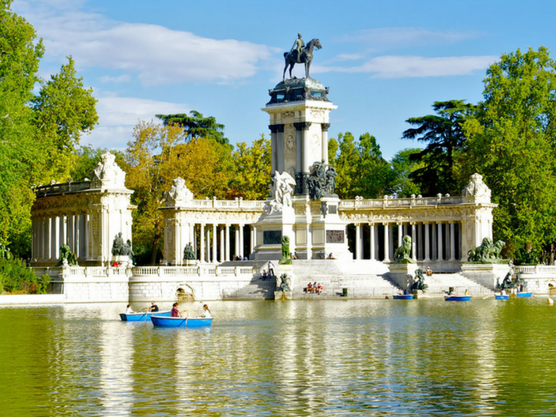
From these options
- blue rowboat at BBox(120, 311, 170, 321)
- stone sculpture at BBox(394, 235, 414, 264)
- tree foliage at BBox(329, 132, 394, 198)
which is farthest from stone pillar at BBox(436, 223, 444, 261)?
blue rowboat at BBox(120, 311, 170, 321)

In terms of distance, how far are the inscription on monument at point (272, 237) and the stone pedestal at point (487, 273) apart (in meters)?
13.0

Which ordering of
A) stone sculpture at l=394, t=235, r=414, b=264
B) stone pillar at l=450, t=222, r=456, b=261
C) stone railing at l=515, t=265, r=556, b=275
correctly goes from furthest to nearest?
1. stone pillar at l=450, t=222, r=456, b=261
2. stone railing at l=515, t=265, r=556, b=275
3. stone sculpture at l=394, t=235, r=414, b=264

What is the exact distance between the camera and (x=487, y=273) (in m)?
72.6

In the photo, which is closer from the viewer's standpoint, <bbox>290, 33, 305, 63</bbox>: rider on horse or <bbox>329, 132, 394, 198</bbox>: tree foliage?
<bbox>290, 33, 305, 63</bbox>: rider on horse

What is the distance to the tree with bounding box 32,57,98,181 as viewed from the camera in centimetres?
8294

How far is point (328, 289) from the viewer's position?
2625 inches

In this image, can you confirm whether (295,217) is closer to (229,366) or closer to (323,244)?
(323,244)

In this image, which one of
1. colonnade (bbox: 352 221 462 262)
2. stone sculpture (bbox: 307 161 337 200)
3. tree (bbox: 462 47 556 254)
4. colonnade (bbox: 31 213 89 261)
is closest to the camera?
stone sculpture (bbox: 307 161 337 200)

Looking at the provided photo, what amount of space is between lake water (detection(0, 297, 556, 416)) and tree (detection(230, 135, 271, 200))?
183 ft

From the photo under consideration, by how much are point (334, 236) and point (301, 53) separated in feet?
46.2

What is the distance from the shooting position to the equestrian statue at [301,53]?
79.5m

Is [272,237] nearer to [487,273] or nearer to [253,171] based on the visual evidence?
[487,273]

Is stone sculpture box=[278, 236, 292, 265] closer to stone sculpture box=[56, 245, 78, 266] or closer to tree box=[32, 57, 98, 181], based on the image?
stone sculpture box=[56, 245, 78, 266]

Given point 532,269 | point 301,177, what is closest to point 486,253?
point 532,269
